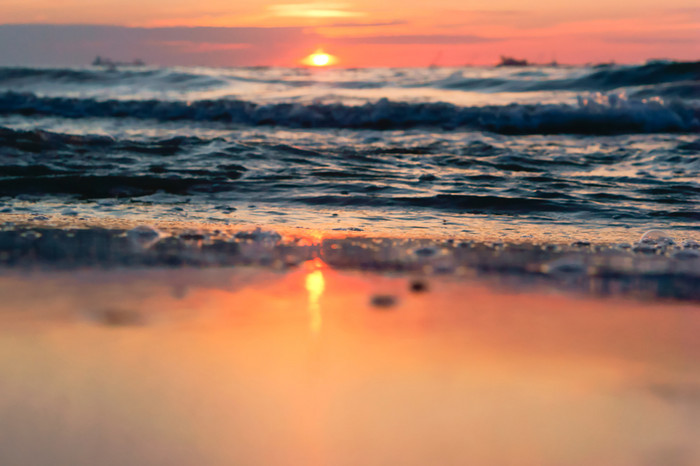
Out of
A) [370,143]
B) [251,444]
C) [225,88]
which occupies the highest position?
[225,88]

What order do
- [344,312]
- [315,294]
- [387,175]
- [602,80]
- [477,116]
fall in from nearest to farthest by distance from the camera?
[344,312], [315,294], [387,175], [477,116], [602,80]

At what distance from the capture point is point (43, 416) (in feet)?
3.96

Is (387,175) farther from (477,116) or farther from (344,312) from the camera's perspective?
(477,116)

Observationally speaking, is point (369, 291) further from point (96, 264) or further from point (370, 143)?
point (370, 143)

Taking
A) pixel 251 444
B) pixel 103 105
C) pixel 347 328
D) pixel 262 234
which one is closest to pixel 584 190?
pixel 262 234

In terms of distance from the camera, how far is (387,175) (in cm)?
471

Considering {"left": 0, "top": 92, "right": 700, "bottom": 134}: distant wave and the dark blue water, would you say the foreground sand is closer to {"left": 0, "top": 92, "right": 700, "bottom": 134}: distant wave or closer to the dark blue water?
the dark blue water

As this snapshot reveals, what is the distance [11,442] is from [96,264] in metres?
1.26

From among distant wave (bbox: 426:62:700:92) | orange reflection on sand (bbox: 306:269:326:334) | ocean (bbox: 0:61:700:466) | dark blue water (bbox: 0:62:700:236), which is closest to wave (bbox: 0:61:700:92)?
distant wave (bbox: 426:62:700:92)

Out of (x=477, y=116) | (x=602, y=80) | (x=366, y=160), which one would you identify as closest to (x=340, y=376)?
(x=366, y=160)

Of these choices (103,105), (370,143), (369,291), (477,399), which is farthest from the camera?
(103,105)

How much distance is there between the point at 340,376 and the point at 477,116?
847 cm

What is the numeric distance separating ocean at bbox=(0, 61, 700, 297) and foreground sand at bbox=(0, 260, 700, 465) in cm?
51

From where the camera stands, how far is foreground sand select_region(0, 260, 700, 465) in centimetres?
114
